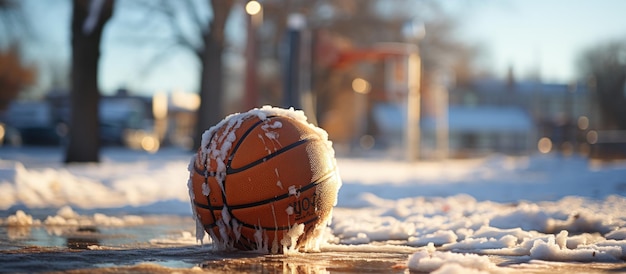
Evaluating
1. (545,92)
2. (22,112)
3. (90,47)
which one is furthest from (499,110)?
(90,47)

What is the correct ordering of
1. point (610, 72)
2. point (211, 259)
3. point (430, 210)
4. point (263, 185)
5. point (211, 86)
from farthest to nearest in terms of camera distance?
point (610, 72), point (211, 86), point (430, 210), point (263, 185), point (211, 259)

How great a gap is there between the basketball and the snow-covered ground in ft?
2.71

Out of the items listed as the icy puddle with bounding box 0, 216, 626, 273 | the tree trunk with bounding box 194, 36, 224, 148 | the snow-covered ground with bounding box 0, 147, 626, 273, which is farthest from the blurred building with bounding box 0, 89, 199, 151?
the icy puddle with bounding box 0, 216, 626, 273

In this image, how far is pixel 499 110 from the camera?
99.6m

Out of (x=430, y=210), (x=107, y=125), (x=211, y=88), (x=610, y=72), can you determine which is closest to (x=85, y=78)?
(x=211, y=88)

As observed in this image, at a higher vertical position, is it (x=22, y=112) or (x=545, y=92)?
(x=545, y=92)

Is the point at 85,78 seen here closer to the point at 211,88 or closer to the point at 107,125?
the point at 211,88

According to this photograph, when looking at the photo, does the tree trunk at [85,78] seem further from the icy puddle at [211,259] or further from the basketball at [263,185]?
the basketball at [263,185]

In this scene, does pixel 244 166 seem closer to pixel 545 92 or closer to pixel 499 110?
pixel 499 110

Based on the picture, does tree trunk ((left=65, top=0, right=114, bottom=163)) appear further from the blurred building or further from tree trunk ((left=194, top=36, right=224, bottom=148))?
the blurred building

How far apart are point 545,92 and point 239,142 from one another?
10624 centimetres

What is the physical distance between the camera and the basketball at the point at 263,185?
8422 mm

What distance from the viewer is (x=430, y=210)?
1382 centimetres

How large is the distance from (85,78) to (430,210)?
Answer: 14013 mm
